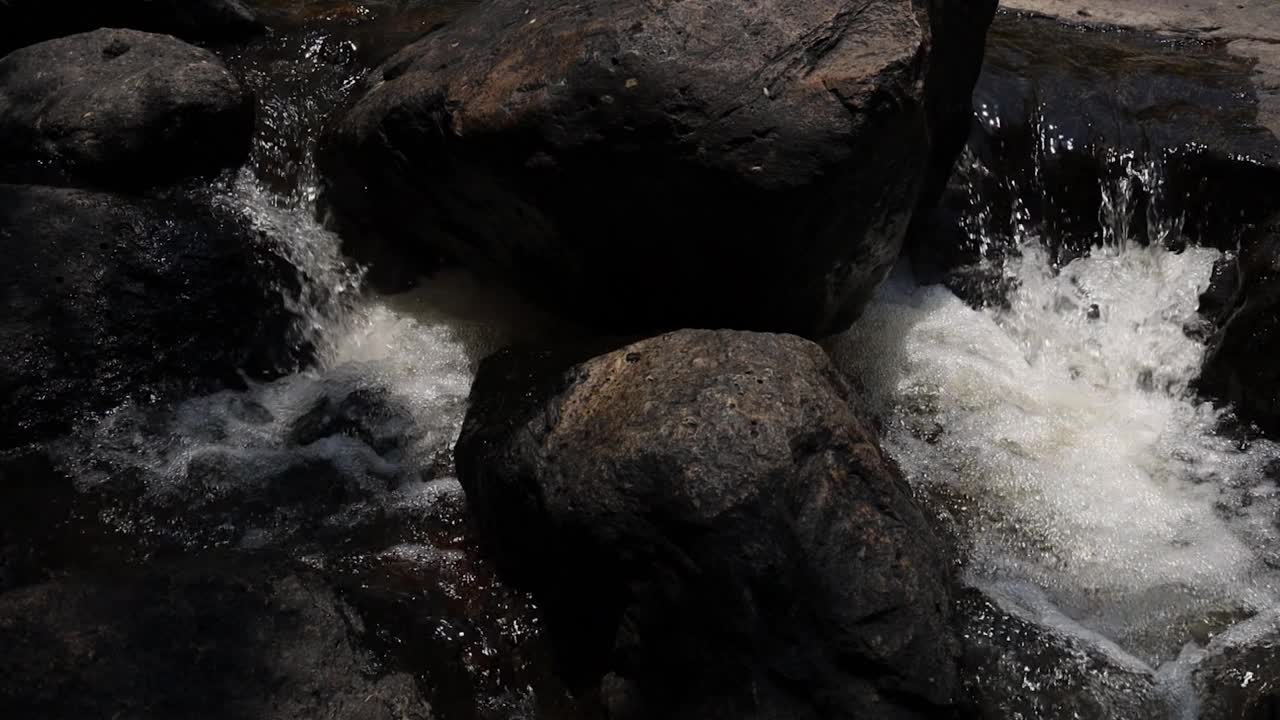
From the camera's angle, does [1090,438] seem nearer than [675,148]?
No

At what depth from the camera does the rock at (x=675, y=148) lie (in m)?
3.20

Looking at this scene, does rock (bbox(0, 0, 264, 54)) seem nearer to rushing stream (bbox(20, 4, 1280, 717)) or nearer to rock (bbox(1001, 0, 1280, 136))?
rushing stream (bbox(20, 4, 1280, 717))

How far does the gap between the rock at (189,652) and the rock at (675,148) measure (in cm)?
148

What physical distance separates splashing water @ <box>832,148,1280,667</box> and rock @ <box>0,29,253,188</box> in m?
2.69

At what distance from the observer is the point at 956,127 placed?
175 inches

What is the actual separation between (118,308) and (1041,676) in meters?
3.14

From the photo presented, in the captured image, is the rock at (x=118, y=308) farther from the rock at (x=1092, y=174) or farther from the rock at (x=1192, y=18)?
the rock at (x=1192, y=18)

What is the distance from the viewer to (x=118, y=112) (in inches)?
163

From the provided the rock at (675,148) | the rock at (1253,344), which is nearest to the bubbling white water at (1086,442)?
the rock at (1253,344)

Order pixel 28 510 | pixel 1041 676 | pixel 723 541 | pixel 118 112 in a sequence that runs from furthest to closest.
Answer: pixel 118 112
pixel 28 510
pixel 1041 676
pixel 723 541

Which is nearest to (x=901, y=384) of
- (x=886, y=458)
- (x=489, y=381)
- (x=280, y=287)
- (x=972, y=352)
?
(x=972, y=352)

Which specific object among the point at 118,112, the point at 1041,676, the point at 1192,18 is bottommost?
the point at 1041,676

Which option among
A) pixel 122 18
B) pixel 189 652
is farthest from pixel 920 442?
pixel 122 18

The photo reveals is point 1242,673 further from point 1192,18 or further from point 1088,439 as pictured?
point 1192,18
